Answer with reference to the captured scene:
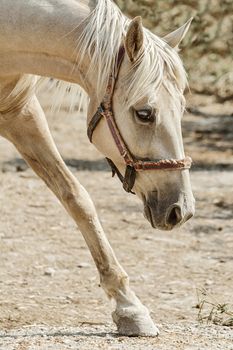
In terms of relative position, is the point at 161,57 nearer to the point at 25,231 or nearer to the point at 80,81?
the point at 80,81

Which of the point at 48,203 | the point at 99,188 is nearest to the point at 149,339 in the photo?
the point at 48,203

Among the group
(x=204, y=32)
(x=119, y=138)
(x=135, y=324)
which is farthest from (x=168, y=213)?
(x=204, y=32)

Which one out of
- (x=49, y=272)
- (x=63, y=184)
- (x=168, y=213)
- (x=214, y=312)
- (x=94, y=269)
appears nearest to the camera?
(x=168, y=213)

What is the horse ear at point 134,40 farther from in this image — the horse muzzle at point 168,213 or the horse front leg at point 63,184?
the horse front leg at point 63,184

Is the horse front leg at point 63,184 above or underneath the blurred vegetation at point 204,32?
above

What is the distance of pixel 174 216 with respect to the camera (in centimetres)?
402

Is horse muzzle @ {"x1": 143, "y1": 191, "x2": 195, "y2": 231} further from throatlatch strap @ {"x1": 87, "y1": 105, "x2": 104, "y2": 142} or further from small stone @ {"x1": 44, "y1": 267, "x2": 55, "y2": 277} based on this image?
small stone @ {"x1": 44, "y1": 267, "x2": 55, "y2": 277}

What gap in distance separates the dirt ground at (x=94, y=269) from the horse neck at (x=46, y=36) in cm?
125

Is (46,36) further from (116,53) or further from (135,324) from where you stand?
(135,324)

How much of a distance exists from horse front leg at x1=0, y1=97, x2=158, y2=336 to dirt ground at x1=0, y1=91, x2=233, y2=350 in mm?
280

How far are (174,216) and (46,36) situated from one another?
3.36 ft

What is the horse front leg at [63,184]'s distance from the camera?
464cm

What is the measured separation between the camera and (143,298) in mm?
5508

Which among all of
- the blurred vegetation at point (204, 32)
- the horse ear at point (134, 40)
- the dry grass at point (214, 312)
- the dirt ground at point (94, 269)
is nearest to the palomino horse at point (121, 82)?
the horse ear at point (134, 40)
